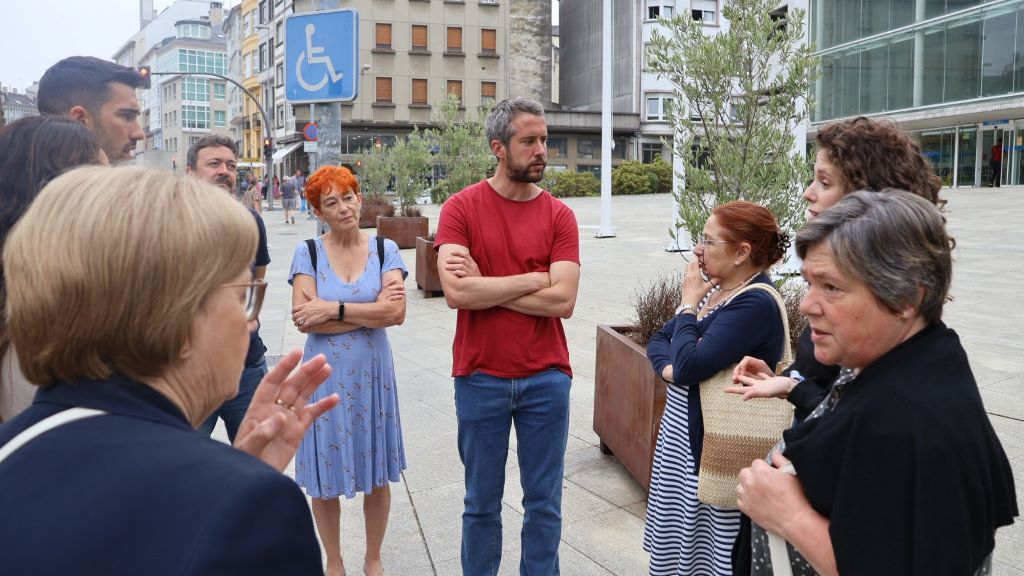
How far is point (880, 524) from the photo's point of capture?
5.50 ft

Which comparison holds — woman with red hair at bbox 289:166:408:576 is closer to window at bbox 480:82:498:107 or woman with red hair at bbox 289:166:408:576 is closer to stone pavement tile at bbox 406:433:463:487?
stone pavement tile at bbox 406:433:463:487

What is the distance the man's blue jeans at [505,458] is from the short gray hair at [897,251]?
6.09 ft

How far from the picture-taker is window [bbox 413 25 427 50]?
59.2m

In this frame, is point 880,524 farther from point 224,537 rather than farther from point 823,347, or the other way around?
point 224,537

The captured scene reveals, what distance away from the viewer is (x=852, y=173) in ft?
8.51

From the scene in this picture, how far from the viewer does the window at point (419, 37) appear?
5925 centimetres

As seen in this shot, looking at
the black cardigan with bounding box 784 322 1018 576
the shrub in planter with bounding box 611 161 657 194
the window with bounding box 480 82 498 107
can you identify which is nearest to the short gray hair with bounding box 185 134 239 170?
the black cardigan with bounding box 784 322 1018 576

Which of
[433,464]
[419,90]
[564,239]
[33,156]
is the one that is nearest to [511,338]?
[564,239]

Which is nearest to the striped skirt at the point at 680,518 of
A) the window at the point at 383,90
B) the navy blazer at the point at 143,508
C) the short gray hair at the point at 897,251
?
the short gray hair at the point at 897,251

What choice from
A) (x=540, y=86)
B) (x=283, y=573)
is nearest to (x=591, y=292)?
(x=283, y=573)

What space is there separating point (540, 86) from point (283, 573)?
6441 cm

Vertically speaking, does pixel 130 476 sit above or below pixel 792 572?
above

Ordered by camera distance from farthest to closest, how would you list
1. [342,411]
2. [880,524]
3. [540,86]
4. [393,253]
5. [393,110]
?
1. [540,86]
2. [393,110]
3. [393,253]
4. [342,411]
5. [880,524]

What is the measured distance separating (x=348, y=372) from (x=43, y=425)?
9.40 ft
